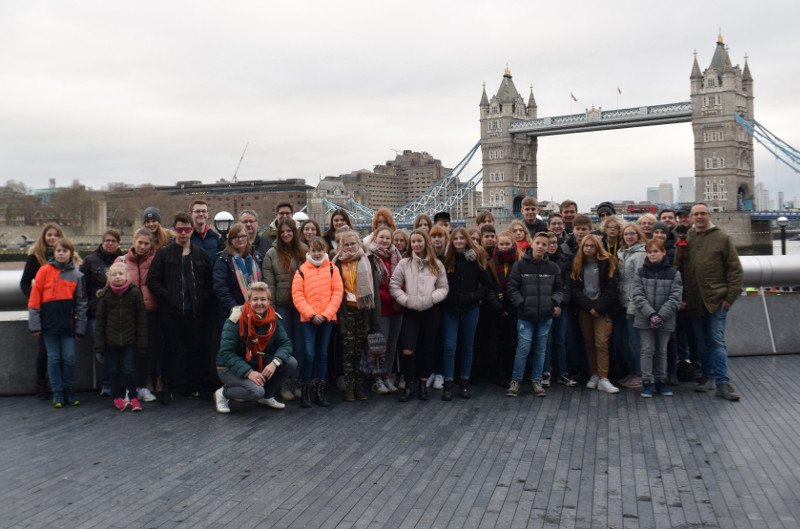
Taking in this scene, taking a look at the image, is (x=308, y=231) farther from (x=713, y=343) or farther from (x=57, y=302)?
(x=713, y=343)

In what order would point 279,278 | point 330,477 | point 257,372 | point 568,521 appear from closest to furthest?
point 568,521
point 330,477
point 257,372
point 279,278

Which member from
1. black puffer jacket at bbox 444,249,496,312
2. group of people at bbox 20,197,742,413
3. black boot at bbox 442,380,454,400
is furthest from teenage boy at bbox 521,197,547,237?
black boot at bbox 442,380,454,400

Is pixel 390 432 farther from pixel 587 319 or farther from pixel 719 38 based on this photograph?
pixel 719 38

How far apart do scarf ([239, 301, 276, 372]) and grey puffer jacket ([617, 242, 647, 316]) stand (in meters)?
2.76

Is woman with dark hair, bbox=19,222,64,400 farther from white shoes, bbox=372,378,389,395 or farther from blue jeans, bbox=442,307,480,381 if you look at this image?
blue jeans, bbox=442,307,480,381

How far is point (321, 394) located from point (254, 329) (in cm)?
73

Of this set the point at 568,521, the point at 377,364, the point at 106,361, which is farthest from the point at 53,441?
the point at 568,521

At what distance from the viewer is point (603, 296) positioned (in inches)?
212

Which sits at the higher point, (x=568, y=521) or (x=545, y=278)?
(x=545, y=278)

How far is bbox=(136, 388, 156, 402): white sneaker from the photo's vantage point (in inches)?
202

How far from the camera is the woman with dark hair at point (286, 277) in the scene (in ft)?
17.0

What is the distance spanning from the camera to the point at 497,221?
58.4m

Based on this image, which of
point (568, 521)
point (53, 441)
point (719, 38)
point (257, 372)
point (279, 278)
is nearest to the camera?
point (568, 521)

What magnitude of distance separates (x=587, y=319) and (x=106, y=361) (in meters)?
3.75
